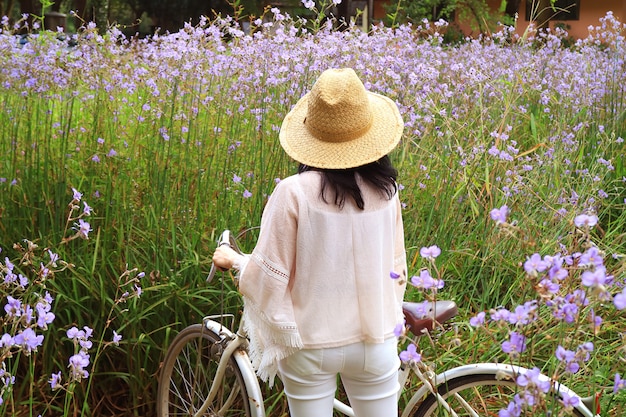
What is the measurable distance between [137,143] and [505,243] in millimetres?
1934

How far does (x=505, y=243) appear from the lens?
3.95 metres

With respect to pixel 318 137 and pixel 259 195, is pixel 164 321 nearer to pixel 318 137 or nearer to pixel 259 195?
pixel 259 195

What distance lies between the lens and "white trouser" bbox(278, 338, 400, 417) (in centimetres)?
230

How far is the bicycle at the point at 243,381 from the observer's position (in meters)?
2.40

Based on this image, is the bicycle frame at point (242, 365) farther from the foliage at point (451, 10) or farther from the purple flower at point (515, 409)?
the foliage at point (451, 10)

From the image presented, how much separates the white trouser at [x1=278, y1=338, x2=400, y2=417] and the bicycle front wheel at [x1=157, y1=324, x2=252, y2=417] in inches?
19.8

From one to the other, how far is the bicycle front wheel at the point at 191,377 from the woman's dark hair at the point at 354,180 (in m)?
0.86

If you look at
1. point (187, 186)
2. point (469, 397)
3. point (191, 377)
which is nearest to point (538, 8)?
point (187, 186)

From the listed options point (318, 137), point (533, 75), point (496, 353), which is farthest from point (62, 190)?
point (533, 75)

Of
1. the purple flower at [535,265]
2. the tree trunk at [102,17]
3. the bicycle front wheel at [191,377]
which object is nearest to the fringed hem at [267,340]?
the bicycle front wheel at [191,377]

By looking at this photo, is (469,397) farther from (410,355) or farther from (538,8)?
(538,8)

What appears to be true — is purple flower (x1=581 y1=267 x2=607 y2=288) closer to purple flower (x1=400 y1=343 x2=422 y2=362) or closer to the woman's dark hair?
purple flower (x1=400 y1=343 x2=422 y2=362)

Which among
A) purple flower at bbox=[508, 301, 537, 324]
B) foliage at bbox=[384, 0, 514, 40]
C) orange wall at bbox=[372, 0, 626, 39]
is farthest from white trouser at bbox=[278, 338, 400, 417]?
orange wall at bbox=[372, 0, 626, 39]

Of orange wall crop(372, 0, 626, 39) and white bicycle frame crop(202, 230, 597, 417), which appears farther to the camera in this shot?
orange wall crop(372, 0, 626, 39)
